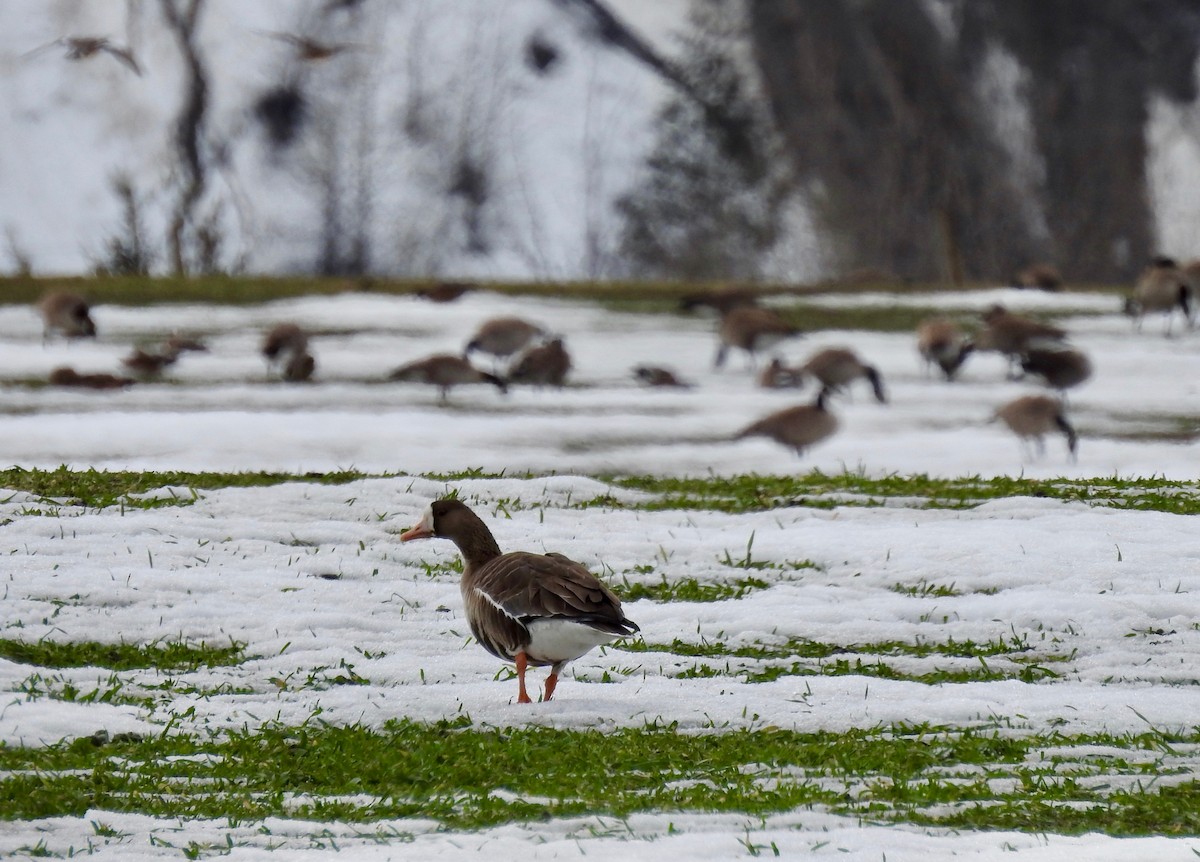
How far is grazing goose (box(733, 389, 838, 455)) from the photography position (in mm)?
16344

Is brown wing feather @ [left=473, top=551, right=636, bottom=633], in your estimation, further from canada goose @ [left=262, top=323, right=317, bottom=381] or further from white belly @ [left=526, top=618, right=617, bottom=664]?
canada goose @ [left=262, top=323, right=317, bottom=381]

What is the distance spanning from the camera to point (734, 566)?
1023 centimetres

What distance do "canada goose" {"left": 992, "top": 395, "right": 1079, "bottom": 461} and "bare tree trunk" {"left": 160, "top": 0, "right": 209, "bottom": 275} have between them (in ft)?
74.0

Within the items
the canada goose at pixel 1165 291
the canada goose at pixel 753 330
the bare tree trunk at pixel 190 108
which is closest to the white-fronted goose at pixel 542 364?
the canada goose at pixel 753 330

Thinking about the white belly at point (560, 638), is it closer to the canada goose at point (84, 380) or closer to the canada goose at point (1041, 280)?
the canada goose at point (84, 380)

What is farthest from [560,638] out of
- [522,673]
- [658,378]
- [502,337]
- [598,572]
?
[502,337]

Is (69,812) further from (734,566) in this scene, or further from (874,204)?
(874,204)

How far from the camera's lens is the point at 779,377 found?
21.1 metres

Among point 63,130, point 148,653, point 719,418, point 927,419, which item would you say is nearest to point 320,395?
point 719,418

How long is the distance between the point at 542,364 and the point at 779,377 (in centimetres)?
316

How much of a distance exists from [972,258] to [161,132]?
20.2 metres

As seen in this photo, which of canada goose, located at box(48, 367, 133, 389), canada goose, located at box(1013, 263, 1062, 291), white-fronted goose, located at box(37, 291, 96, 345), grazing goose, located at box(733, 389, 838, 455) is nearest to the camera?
grazing goose, located at box(733, 389, 838, 455)

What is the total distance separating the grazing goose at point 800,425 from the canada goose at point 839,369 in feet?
11.8

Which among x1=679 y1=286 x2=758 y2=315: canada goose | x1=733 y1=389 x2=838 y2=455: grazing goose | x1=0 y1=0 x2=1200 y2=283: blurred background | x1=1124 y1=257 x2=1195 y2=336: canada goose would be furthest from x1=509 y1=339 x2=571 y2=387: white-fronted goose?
x1=0 y1=0 x2=1200 y2=283: blurred background
